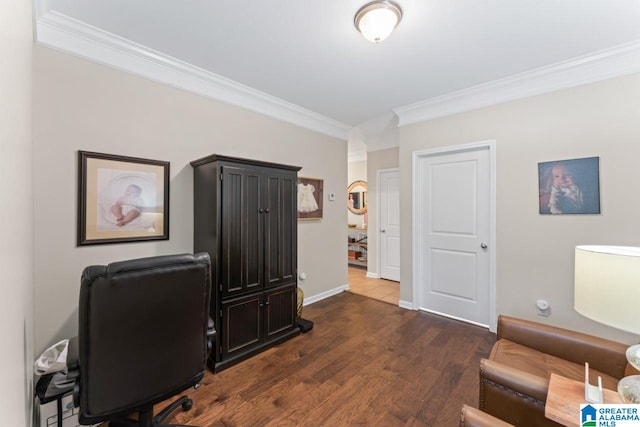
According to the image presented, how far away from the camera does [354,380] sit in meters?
2.13

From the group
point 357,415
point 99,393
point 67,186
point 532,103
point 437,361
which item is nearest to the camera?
point 99,393

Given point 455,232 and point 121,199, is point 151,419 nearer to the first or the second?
point 121,199

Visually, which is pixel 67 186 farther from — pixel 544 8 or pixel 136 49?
pixel 544 8

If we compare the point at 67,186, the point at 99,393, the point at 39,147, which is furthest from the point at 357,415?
the point at 39,147

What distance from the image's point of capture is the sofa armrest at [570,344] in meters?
1.52

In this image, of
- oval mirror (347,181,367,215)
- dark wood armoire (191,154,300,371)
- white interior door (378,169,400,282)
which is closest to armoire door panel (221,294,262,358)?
dark wood armoire (191,154,300,371)

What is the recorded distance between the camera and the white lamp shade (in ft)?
3.26

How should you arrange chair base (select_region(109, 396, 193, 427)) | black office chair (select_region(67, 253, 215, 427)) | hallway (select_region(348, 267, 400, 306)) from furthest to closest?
1. hallway (select_region(348, 267, 400, 306))
2. chair base (select_region(109, 396, 193, 427))
3. black office chair (select_region(67, 253, 215, 427))

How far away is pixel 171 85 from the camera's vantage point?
2.46 metres

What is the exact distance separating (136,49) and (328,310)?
11.2ft

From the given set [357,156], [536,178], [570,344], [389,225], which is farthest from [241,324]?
[357,156]

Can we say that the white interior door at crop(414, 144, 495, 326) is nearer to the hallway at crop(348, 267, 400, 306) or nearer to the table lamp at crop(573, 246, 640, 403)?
the hallway at crop(348, 267, 400, 306)

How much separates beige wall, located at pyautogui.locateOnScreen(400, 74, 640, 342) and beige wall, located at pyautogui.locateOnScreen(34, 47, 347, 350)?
2.81 m

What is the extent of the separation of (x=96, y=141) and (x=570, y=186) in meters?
4.19
